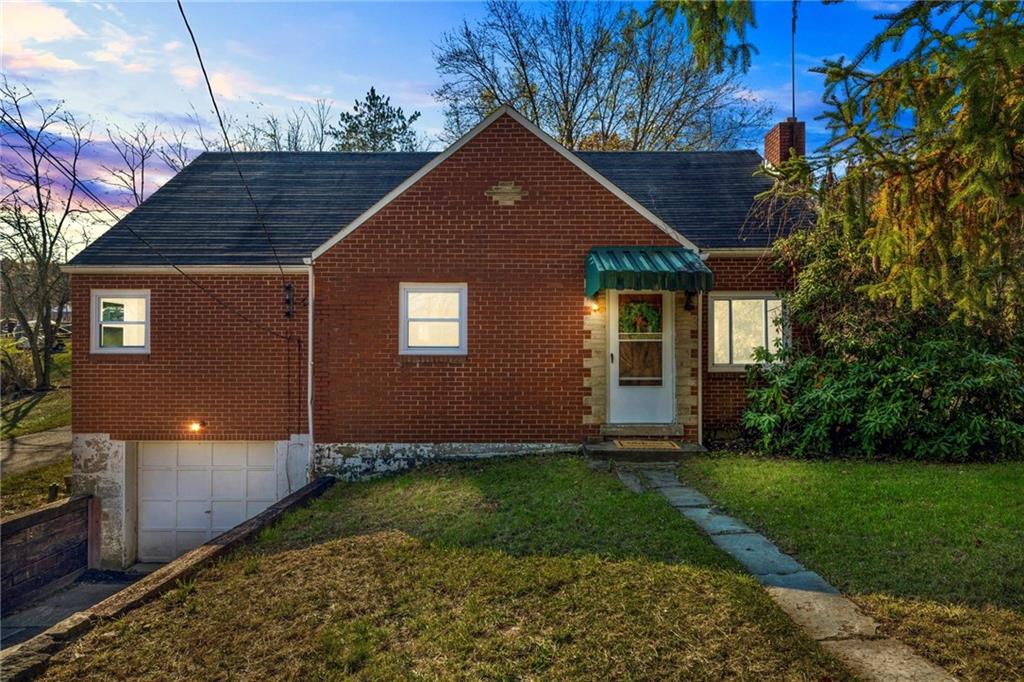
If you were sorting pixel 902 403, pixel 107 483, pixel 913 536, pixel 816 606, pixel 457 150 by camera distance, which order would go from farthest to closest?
pixel 107 483, pixel 457 150, pixel 902 403, pixel 913 536, pixel 816 606

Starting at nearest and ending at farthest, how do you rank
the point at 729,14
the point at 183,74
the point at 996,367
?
the point at 729,14 → the point at 183,74 → the point at 996,367

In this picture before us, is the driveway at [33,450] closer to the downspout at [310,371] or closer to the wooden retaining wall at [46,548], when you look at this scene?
the wooden retaining wall at [46,548]

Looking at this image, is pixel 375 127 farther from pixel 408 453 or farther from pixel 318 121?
pixel 408 453

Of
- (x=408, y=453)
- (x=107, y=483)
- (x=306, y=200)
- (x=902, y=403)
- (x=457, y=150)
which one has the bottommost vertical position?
(x=107, y=483)

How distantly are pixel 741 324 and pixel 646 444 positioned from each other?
3.12m

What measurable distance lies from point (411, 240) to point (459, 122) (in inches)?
724

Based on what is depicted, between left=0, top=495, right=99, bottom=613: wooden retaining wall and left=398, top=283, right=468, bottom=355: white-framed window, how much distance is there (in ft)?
20.8

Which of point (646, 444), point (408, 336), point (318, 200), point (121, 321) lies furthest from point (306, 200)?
point (646, 444)

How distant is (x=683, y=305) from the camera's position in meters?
9.89

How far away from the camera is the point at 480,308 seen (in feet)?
32.4

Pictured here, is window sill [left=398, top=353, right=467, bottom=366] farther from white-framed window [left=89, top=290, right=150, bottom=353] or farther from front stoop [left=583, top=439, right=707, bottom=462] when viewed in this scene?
white-framed window [left=89, top=290, right=150, bottom=353]

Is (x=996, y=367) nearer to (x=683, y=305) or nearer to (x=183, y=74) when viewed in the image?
(x=683, y=305)

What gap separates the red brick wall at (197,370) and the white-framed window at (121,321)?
14 cm

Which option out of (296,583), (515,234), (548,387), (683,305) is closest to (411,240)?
(515,234)
